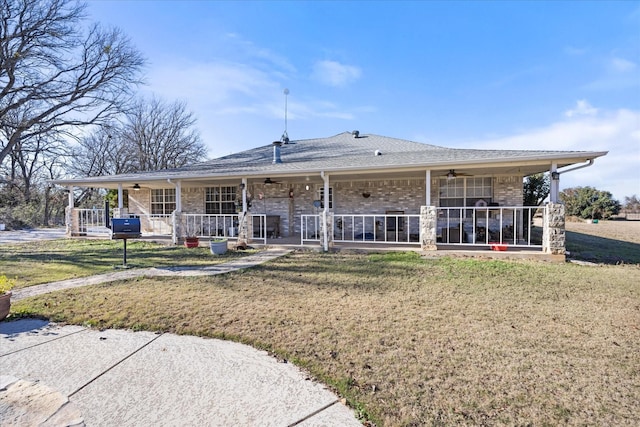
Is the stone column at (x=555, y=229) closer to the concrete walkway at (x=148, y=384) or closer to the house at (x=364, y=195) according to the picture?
the house at (x=364, y=195)

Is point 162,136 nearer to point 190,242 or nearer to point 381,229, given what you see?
point 190,242

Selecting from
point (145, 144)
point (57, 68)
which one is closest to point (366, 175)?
point (57, 68)

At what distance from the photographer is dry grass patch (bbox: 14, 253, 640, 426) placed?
2.12 meters

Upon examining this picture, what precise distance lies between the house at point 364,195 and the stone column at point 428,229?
3cm

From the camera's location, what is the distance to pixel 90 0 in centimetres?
1482

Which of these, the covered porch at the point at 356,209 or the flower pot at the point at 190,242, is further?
the flower pot at the point at 190,242

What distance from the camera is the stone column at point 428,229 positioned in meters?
8.13

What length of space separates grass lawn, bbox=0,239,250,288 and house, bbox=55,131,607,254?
54.8 inches

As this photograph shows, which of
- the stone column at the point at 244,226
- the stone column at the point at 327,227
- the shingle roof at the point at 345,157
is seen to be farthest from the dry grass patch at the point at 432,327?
the stone column at the point at 244,226

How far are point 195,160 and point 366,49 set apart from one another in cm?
2315

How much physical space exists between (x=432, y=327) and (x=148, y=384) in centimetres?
278

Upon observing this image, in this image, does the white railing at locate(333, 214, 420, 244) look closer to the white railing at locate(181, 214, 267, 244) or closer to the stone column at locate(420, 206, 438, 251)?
the stone column at locate(420, 206, 438, 251)

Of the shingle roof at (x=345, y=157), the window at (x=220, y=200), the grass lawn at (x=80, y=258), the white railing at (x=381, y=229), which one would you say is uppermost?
the shingle roof at (x=345, y=157)

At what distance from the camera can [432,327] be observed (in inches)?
134
